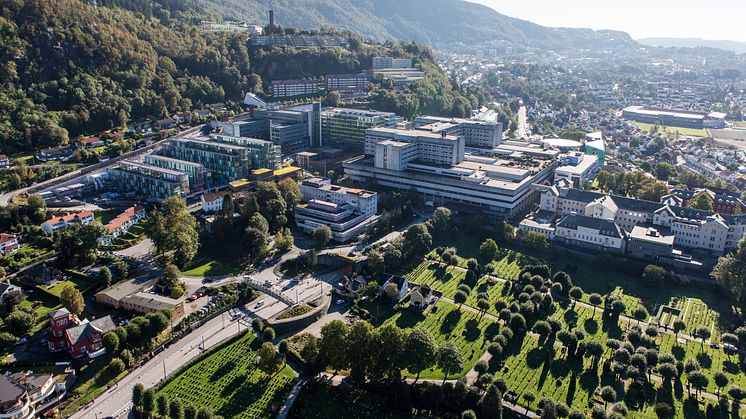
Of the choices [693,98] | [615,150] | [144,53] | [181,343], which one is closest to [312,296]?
[181,343]

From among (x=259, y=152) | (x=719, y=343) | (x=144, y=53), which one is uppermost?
(x=144, y=53)

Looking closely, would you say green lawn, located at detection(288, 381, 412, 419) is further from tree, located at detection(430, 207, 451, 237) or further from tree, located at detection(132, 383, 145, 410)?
tree, located at detection(430, 207, 451, 237)

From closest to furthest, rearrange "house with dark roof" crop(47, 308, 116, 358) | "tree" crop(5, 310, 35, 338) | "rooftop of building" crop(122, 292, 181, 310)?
1. "house with dark roof" crop(47, 308, 116, 358)
2. "tree" crop(5, 310, 35, 338)
3. "rooftop of building" crop(122, 292, 181, 310)

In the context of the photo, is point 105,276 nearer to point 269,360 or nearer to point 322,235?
point 269,360

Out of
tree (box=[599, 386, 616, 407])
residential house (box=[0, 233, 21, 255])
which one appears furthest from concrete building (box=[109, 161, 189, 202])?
tree (box=[599, 386, 616, 407])

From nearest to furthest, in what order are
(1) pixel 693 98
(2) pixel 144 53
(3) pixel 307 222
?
(3) pixel 307 222 < (2) pixel 144 53 < (1) pixel 693 98

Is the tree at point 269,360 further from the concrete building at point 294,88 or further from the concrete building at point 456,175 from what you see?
the concrete building at point 294,88

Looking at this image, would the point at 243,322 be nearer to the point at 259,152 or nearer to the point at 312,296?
the point at 312,296
